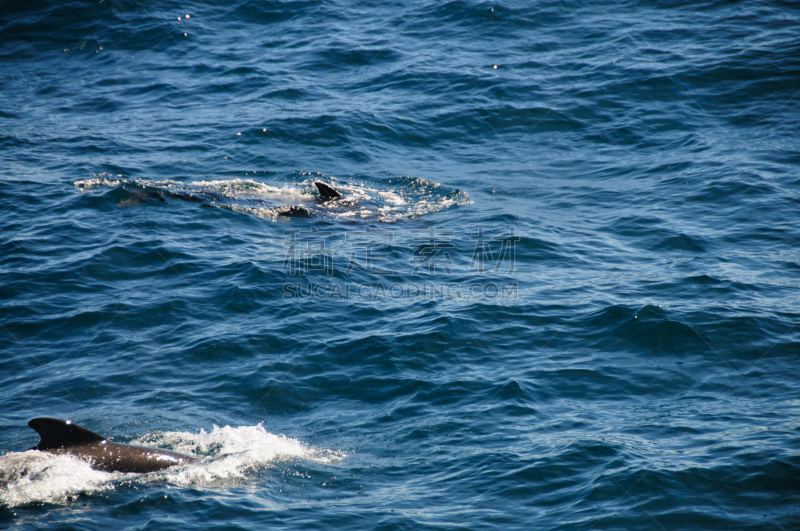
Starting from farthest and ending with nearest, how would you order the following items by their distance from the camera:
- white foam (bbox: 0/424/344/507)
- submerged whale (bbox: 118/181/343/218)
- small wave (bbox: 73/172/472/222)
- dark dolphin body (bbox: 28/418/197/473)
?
small wave (bbox: 73/172/472/222)
submerged whale (bbox: 118/181/343/218)
dark dolphin body (bbox: 28/418/197/473)
white foam (bbox: 0/424/344/507)

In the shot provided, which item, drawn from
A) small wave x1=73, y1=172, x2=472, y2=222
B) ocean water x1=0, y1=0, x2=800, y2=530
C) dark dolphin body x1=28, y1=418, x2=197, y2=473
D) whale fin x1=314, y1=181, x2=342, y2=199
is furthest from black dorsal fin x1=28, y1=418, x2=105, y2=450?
whale fin x1=314, y1=181, x2=342, y2=199

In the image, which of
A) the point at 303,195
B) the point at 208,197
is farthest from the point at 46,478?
the point at 303,195

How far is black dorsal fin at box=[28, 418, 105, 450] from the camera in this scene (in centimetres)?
803

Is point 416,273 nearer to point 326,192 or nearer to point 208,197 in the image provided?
point 326,192

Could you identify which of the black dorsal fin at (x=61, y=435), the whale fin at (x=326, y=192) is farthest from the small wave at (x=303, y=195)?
the black dorsal fin at (x=61, y=435)

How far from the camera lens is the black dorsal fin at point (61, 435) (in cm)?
803

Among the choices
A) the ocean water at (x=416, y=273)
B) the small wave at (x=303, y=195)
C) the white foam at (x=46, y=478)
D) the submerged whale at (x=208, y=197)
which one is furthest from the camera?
the small wave at (x=303, y=195)

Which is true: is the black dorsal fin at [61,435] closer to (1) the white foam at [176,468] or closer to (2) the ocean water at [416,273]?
(1) the white foam at [176,468]

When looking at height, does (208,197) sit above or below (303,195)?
above

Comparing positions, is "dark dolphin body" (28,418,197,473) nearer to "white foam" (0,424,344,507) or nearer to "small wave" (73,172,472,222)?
"white foam" (0,424,344,507)

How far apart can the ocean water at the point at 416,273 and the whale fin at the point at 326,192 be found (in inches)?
16.9

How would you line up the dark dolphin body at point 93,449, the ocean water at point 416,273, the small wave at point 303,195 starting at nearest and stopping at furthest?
the ocean water at point 416,273 < the dark dolphin body at point 93,449 < the small wave at point 303,195

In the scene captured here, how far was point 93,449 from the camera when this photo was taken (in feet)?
26.6

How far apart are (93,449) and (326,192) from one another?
9.21 m
